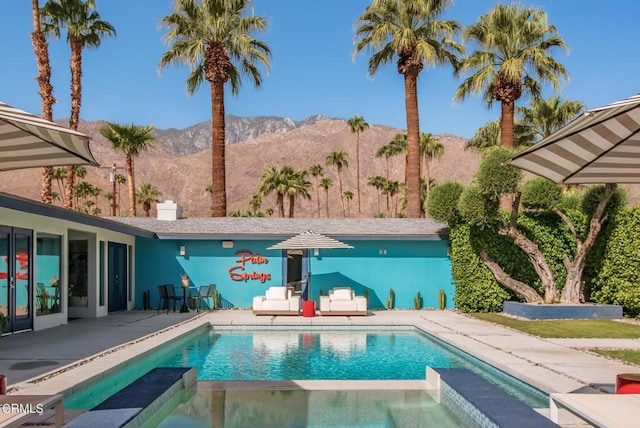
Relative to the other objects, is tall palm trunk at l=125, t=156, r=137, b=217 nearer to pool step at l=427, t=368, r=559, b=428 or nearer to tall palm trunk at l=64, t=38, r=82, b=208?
tall palm trunk at l=64, t=38, r=82, b=208

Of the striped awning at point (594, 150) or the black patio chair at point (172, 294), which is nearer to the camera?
the striped awning at point (594, 150)

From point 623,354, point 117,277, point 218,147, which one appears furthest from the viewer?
point 218,147

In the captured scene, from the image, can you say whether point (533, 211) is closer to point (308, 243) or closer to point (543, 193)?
point (543, 193)

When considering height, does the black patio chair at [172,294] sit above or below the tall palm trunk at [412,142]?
below

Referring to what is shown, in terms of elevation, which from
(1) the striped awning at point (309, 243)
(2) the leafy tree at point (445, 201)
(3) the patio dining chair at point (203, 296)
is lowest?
(3) the patio dining chair at point (203, 296)

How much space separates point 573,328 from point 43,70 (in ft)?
66.6

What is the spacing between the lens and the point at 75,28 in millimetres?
28469

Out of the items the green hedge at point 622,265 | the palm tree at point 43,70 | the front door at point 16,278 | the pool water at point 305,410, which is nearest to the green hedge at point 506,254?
→ the green hedge at point 622,265

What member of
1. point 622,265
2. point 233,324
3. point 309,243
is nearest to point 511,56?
point 622,265

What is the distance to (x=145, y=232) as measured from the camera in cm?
1872

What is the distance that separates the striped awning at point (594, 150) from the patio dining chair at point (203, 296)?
14.5 meters

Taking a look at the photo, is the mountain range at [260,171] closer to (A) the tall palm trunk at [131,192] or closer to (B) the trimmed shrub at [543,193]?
(A) the tall palm trunk at [131,192]

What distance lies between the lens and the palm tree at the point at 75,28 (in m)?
28.2

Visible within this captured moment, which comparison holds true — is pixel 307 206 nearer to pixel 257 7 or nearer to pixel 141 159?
pixel 141 159
